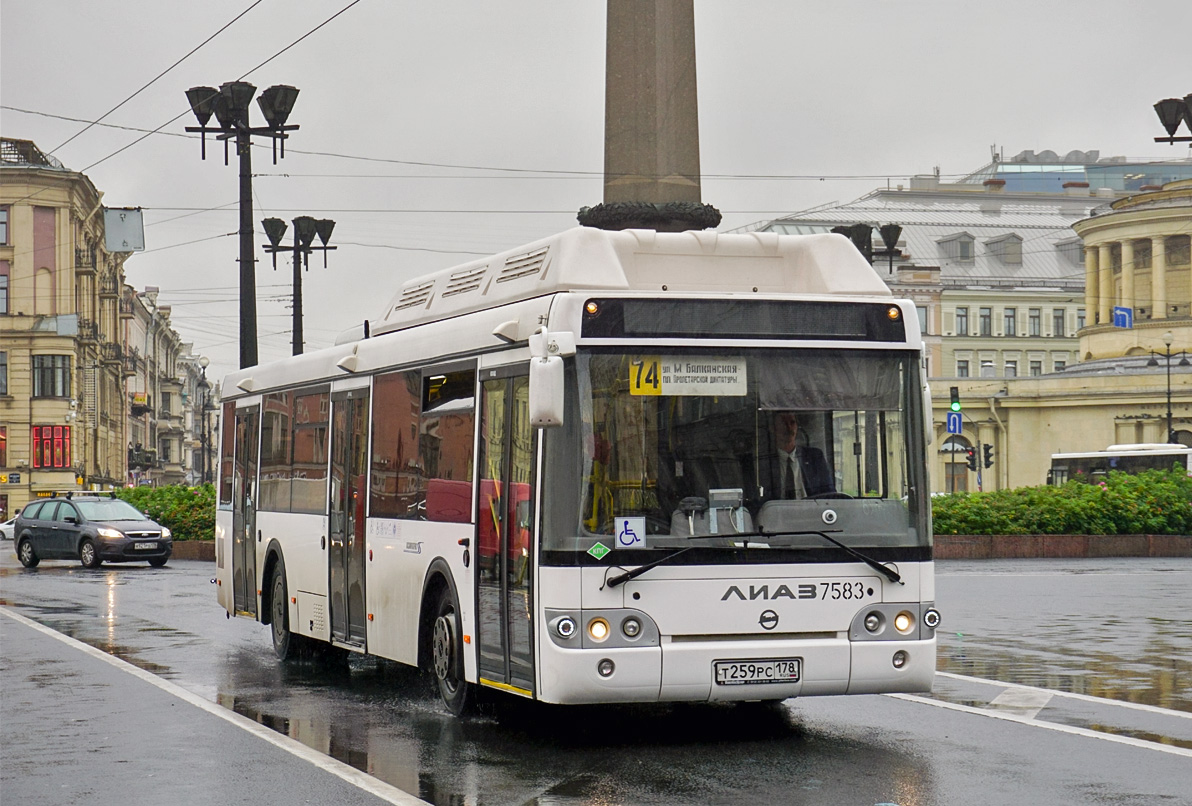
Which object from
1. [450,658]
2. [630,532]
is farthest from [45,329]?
[630,532]

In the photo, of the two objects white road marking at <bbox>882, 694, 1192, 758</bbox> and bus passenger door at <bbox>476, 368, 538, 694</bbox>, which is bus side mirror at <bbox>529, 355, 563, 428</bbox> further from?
white road marking at <bbox>882, 694, 1192, 758</bbox>

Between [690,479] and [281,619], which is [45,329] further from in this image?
[690,479]

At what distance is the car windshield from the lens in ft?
118

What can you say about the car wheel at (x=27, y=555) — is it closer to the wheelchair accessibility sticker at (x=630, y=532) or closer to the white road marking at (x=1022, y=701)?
the white road marking at (x=1022, y=701)

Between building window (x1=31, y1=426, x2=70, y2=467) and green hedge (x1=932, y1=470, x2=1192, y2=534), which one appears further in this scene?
building window (x1=31, y1=426, x2=70, y2=467)

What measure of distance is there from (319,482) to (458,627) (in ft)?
11.6

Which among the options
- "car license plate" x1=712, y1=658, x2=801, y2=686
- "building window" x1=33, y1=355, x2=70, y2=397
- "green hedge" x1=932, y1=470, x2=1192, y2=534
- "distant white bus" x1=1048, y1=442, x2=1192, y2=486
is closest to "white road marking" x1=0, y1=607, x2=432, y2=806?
"car license plate" x1=712, y1=658, x2=801, y2=686

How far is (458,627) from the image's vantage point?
11086mm

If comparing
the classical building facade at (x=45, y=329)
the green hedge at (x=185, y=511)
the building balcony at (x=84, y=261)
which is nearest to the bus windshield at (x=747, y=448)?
the green hedge at (x=185, y=511)

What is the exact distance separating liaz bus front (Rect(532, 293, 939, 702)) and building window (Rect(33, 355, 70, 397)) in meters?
78.3

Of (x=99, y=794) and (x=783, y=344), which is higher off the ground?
(x=783, y=344)

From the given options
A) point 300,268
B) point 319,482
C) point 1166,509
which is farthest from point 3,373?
point 319,482

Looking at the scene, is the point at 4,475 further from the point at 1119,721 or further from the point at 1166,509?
the point at 1119,721

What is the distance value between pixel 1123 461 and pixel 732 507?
52.8 meters
